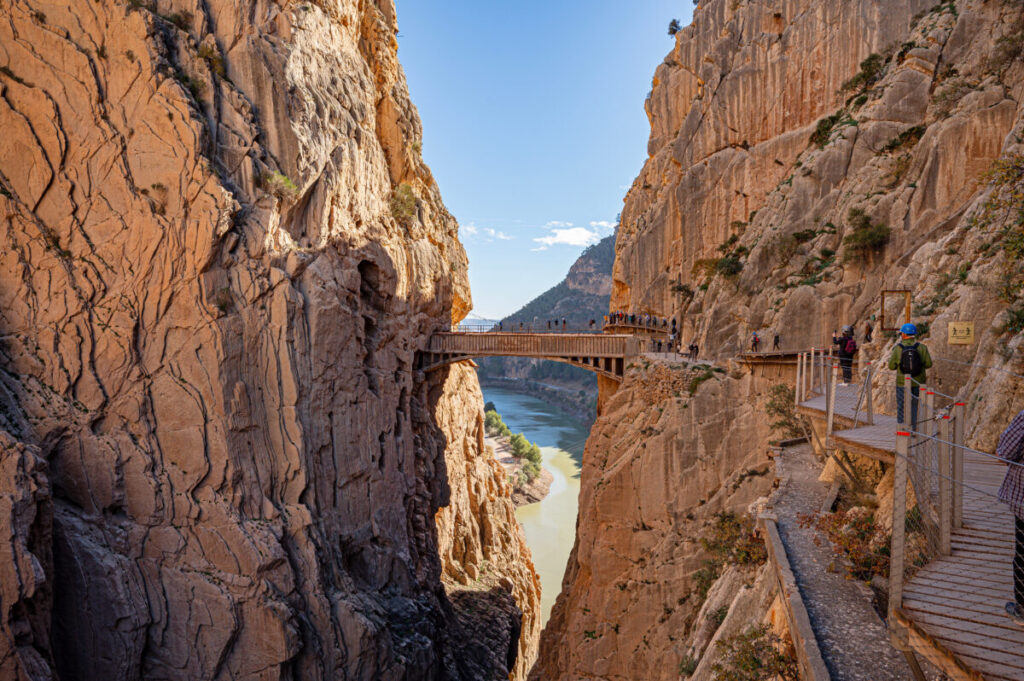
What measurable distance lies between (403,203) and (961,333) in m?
20.6

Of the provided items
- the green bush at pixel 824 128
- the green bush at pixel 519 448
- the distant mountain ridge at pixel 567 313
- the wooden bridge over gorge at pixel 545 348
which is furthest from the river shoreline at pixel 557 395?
the green bush at pixel 824 128

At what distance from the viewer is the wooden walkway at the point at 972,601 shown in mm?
3186

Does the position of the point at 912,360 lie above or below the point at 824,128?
below

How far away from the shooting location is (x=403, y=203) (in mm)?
22750

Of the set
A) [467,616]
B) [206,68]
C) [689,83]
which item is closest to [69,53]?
[206,68]

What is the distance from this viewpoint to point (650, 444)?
16.4m

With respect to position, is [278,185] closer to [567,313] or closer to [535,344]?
[535,344]

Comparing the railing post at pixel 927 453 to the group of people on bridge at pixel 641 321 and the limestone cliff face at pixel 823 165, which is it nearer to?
the limestone cliff face at pixel 823 165

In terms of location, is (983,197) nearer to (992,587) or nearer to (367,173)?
(992,587)

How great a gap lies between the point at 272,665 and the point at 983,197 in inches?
859

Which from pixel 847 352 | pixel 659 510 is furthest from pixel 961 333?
pixel 659 510

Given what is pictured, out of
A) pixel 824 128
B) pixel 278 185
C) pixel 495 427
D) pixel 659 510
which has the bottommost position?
pixel 495 427

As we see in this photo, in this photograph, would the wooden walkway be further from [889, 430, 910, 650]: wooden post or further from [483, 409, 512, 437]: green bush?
[483, 409, 512, 437]: green bush

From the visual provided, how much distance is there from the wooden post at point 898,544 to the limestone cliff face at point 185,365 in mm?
15535
